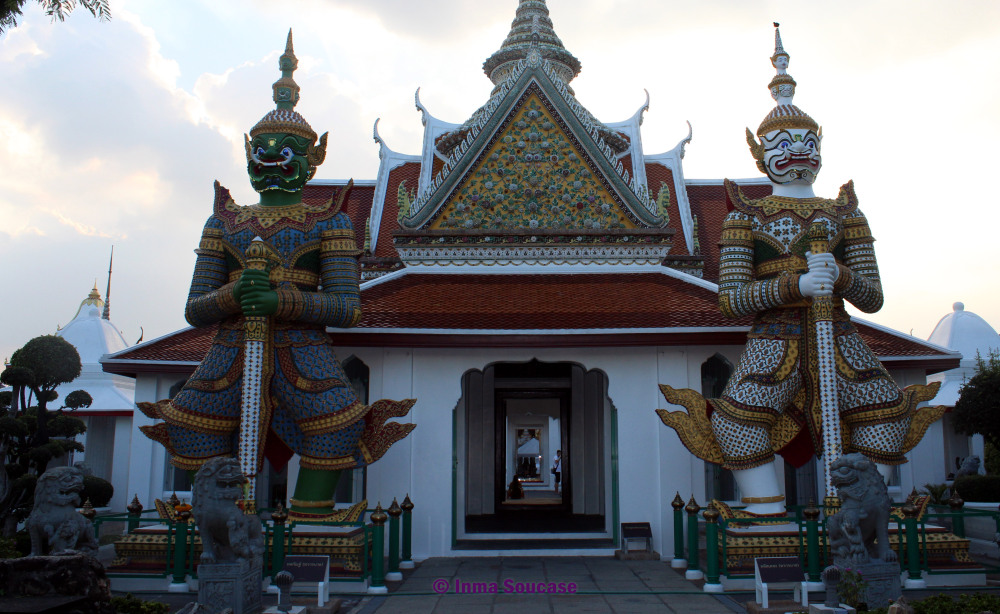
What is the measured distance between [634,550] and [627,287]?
3.41m

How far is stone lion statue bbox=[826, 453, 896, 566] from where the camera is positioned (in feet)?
18.0

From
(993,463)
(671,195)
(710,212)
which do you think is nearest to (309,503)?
(671,195)

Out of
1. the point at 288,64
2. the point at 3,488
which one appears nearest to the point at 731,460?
the point at 288,64

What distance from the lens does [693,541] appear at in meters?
7.56

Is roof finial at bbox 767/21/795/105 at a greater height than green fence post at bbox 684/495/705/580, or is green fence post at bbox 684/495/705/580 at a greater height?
roof finial at bbox 767/21/795/105

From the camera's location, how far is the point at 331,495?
7.43m

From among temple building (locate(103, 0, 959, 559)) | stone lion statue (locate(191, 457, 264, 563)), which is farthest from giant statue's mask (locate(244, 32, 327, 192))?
stone lion statue (locate(191, 457, 264, 563))

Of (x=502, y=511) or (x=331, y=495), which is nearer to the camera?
(x=331, y=495)

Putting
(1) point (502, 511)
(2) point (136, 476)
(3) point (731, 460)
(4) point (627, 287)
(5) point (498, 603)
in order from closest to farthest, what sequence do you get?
(5) point (498, 603) → (3) point (731, 460) → (4) point (627, 287) → (2) point (136, 476) → (1) point (502, 511)

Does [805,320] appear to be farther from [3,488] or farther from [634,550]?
[3,488]

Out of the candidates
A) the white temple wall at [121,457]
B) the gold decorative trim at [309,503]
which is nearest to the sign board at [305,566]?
the gold decorative trim at [309,503]

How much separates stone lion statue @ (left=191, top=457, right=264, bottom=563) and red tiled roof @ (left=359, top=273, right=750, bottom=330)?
11.0 feet

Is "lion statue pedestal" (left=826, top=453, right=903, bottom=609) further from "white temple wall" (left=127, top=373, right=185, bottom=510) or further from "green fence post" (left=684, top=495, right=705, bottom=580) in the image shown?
"white temple wall" (left=127, top=373, right=185, bottom=510)

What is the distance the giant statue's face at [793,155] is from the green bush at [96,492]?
38.2ft
